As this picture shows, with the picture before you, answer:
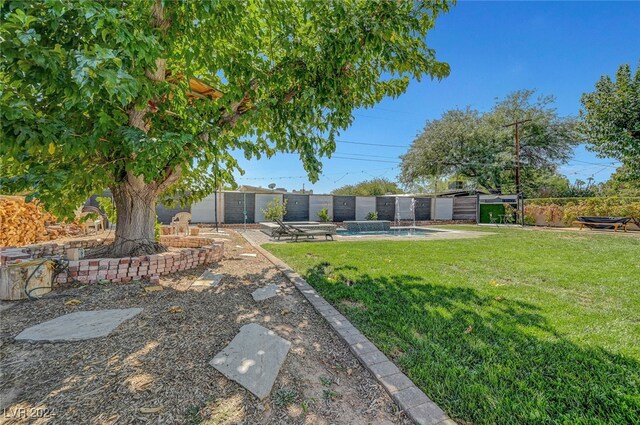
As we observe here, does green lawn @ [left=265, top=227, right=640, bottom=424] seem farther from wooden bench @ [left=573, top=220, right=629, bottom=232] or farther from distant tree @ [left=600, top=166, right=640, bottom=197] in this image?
distant tree @ [left=600, top=166, right=640, bottom=197]

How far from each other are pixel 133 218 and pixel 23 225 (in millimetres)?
5339

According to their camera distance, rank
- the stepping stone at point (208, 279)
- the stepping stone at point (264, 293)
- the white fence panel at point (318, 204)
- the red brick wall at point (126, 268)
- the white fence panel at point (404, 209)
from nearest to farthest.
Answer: the stepping stone at point (264, 293) → the red brick wall at point (126, 268) → the stepping stone at point (208, 279) → the white fence panel at point (318, 204) → the white fence panel at point (404, 209)

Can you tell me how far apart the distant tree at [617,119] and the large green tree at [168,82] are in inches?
614

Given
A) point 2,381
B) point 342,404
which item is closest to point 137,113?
point 2,381

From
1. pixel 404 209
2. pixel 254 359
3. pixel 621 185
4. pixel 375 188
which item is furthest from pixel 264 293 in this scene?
pixel 375 188

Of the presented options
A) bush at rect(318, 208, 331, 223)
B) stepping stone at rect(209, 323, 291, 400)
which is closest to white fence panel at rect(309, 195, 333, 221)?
bush at rect(318, 208, 331, 223)

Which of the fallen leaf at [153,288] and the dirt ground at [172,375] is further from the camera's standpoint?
the fallen leaf at [153,288]

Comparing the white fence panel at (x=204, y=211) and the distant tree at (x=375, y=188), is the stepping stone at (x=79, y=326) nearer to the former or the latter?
the white fence panel at (x=204, y=211)

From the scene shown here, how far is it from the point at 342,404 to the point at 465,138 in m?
28.1

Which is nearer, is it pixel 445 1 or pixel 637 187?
pixel 445 1

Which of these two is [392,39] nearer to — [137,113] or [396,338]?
[137,113]

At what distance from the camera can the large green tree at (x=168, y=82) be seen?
2477mm

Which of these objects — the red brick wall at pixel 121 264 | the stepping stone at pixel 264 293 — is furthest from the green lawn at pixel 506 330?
the red brick wall at pixel 121 264

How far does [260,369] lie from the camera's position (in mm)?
2012
